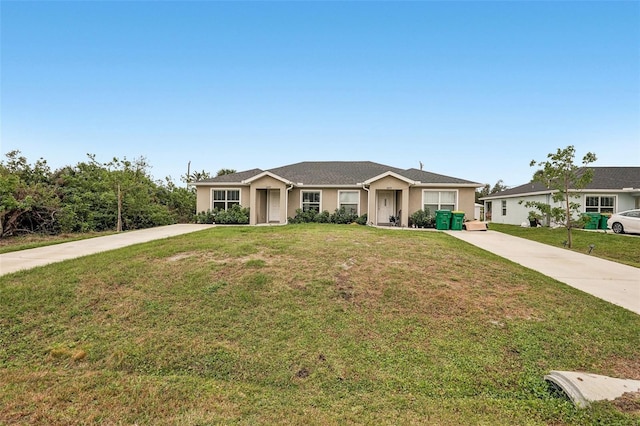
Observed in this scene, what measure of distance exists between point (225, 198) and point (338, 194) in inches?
294

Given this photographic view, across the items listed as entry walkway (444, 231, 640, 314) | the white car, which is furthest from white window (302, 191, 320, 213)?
the white car

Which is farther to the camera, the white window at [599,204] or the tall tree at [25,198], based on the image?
the white window at [599,204]

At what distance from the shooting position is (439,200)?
1755 cm

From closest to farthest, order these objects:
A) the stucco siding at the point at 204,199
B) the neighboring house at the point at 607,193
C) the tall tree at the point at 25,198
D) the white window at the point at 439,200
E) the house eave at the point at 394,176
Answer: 1. the tall tree at the point at 25,198
2. the house eave at the point at 394,176
3. the white window at the point at 439,200
4. the stucco siding at the point at 204,199
5. the neighboring house at the point at 607,193

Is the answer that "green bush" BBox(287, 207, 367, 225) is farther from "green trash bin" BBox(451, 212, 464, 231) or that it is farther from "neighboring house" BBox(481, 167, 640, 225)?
"neighboring house" BBox(481, 167, 640, 225)

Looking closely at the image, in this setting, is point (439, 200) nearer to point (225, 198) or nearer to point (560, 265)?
point (560, 265)

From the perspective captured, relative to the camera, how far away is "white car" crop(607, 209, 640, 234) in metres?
15.6

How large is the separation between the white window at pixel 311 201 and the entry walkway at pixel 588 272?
1045cm

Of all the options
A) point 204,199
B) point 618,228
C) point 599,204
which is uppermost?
point 204,199

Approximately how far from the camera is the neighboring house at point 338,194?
56.7ft

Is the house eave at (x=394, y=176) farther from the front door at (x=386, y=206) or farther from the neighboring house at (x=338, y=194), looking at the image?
the front door at (x=386, y=206)

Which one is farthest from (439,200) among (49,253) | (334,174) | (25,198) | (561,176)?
(25,198)

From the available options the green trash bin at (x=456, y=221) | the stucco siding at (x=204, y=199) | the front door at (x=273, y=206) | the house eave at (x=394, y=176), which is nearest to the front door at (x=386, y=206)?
the house eave at (x=394, y=176)

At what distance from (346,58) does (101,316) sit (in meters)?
16.8
